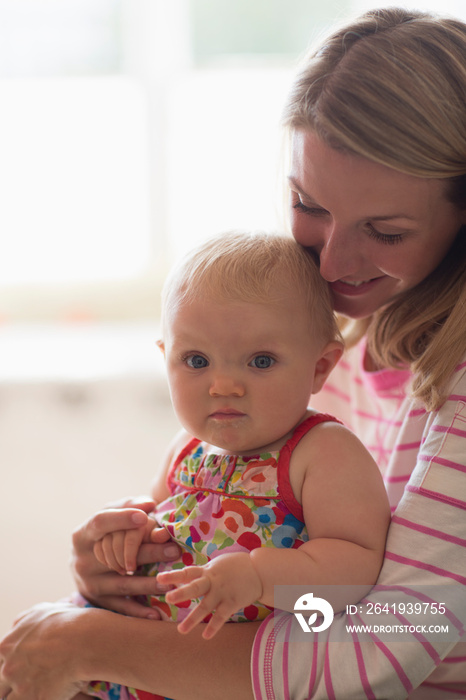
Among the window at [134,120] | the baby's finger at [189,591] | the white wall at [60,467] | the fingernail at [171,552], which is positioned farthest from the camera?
the window at [134,120]

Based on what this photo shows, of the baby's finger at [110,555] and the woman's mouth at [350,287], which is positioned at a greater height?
the woman's mouth at [350,287]

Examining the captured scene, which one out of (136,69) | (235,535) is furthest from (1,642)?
(136,69)

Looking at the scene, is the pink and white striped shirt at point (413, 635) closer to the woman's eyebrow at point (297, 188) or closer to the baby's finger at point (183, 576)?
the baby's finger at point (183, 576)

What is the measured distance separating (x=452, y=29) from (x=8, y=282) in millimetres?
1827

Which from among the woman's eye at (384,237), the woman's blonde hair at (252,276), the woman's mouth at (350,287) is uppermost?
the woman's eye at (384,237)

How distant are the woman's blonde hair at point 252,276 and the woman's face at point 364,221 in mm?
47

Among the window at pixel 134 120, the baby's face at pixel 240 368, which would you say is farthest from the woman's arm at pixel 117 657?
the window at pixel 134 120

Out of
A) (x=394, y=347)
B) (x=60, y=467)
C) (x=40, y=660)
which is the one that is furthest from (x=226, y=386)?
(x=60, y=467)

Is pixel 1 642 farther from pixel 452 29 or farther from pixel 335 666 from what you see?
pixel 452 29

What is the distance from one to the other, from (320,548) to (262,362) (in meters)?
0.25

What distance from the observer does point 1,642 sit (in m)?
1.10

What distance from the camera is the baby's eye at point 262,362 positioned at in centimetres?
99

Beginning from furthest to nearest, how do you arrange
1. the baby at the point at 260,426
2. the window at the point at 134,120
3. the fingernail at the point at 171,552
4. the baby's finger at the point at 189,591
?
the window at the point at 134,120 < the fingernail at the point at 171,552 < the baby at the point at 260,426 < the baby's finger at the point at 189,591

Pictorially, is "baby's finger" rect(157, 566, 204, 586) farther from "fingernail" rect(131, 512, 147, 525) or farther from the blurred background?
the blurred background
